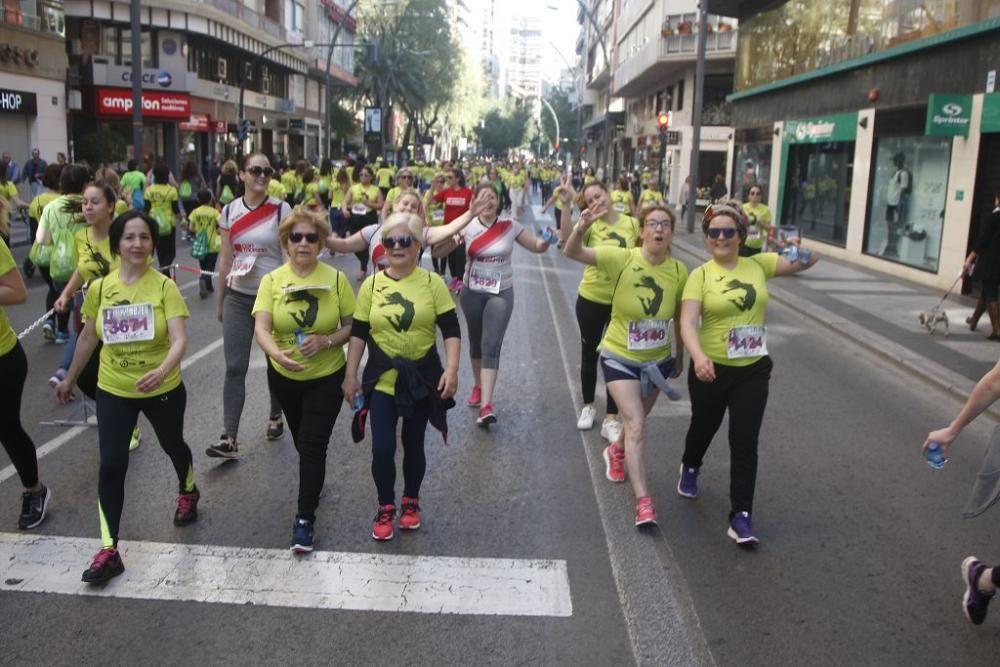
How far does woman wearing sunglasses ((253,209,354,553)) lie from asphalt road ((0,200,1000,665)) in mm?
373

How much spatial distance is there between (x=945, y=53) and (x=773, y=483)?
13841 millimetres

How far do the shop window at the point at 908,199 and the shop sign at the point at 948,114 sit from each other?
1.02 meters

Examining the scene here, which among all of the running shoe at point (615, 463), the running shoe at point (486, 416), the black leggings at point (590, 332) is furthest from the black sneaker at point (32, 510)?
the black leggings at point (590, 332)

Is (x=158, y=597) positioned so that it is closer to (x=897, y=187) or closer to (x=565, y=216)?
(x=565, y=216)

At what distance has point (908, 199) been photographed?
18.9m

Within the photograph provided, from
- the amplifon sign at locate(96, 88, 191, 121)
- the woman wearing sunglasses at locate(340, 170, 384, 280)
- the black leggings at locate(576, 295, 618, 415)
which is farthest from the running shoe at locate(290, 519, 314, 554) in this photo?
the amplifon sign at locate(96, 88, 191, 121)

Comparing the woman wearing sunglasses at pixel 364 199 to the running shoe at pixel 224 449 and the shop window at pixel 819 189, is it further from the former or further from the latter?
the shop window at pixel 819 189

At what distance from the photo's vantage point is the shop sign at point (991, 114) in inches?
590

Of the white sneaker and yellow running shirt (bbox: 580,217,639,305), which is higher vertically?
yellow running shirt (bbox: 580,217,639,305)

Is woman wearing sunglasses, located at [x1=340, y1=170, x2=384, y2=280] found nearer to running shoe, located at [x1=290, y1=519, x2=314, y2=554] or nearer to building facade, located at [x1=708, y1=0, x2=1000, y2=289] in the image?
building facade, located at [x1=708, y1=0, x2=1000, y2=289]

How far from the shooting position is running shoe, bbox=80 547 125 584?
431 centimetres

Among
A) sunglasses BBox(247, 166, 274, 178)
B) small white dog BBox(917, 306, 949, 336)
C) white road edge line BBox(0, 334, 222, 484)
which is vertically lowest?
white road edge line BBox(0, 334, 222, 484)

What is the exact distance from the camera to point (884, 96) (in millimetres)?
19797

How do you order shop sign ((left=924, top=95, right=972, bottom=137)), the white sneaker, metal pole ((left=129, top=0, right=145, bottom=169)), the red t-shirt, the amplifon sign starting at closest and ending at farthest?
1. the white sneaker
2. the red t-shirt
3. shop sign ((left=924, top=95, right=972, bottom=137))
4. metal pole ((left=129, top=0, right=145, bottom=169))
5. the amplifon sign
